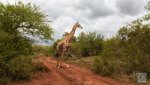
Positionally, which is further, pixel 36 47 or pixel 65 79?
pixel 36 47

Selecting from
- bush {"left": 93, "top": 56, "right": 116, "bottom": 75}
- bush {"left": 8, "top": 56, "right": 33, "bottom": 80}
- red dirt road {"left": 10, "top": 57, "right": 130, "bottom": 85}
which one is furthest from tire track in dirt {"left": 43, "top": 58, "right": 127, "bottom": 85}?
Result: bush {"left": 8, "top": 56, "right": 33, "bottom": 80}

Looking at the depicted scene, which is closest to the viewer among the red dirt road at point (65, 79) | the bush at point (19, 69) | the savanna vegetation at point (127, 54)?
the red dirt road at point (65, 79)

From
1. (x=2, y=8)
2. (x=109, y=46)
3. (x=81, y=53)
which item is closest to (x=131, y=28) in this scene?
(x=109, y=46)

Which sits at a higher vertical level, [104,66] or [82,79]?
[104,66]

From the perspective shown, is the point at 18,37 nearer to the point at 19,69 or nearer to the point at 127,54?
the point at 19,69

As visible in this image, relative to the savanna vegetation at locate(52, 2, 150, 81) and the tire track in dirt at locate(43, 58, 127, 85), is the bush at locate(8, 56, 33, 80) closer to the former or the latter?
the tire track in dirt at locate(43, 58, 127, 85)

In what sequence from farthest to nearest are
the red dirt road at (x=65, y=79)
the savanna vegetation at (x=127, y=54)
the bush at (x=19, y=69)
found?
the savanna vegetation at (x=127, y=54) < the bush at (x=19, y=69) < the red dirt road at (x=65, y=79)

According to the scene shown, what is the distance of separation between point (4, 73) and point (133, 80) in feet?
21.9

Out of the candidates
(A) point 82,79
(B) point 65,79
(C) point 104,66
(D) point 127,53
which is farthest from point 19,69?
(D) point 127,53

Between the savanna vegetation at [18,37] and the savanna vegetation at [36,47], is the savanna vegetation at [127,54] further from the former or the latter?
the savanna vegetation at [18,37]

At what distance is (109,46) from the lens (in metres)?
24.1

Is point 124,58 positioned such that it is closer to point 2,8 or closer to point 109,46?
point 109,46

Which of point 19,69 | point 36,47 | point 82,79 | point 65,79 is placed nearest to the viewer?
point 19,69

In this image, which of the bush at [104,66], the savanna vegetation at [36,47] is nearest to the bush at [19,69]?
the savanna vegetation at [36,47]
